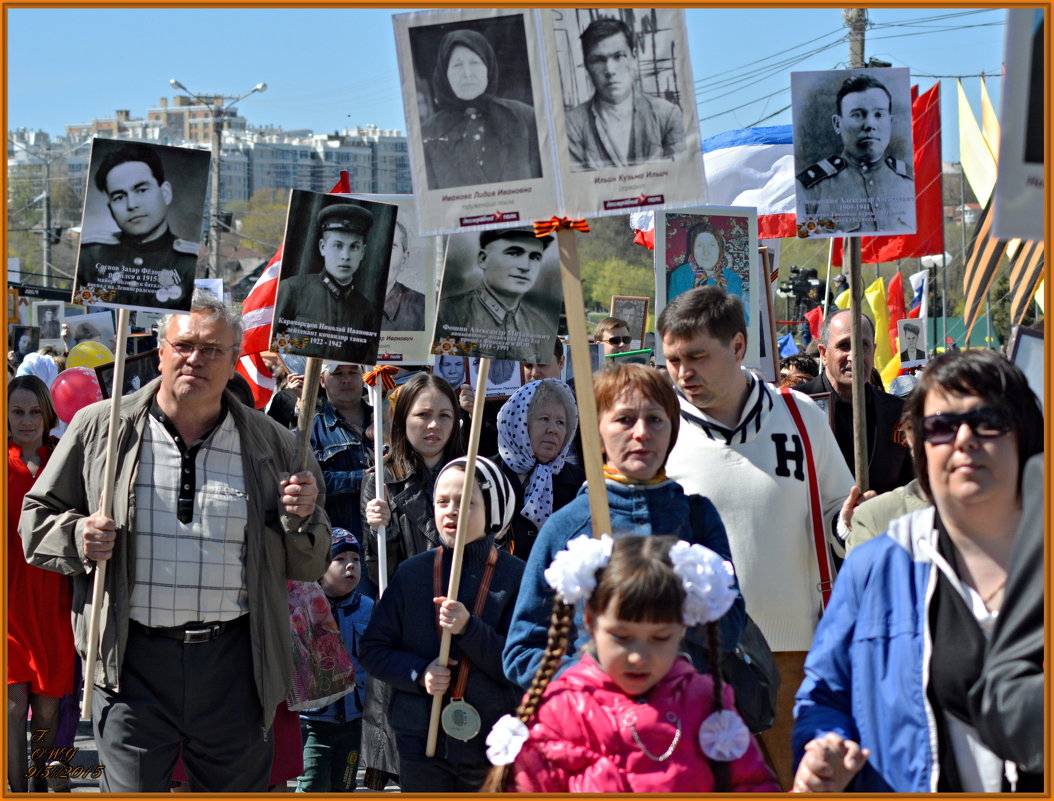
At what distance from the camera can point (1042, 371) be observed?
3.37 meters

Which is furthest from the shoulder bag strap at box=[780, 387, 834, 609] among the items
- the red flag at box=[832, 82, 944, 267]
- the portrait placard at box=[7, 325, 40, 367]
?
the portrait placard at box=[7, 325, 40, 367]

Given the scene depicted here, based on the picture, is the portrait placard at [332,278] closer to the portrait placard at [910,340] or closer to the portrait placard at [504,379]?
the portrait placard at [504,379]

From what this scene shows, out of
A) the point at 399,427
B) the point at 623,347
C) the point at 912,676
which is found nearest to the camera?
the point at 912,676

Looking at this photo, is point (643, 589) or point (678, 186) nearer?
point (643, 589)

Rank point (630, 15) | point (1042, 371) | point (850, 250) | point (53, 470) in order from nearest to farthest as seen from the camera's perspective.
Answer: point (1042, 371), point (630, 15), point (53, 470), point (850, 250)

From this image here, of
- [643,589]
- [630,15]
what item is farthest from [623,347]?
[643,589]

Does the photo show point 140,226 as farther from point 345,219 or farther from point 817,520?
point 817,520

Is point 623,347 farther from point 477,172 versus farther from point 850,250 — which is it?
point 477,172

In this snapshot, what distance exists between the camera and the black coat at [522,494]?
18.4 feet

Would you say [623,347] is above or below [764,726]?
above

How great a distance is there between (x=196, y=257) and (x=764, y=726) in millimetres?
2636

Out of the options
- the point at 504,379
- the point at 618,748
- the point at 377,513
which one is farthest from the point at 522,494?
the point at 618,748

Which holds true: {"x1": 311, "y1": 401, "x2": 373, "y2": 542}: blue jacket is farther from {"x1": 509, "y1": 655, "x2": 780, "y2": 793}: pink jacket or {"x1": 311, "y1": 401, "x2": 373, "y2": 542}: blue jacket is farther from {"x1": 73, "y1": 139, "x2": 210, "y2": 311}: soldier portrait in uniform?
{"x1": 509, "y1": 655, "x2": 780, "y2": 793}: pink jacket

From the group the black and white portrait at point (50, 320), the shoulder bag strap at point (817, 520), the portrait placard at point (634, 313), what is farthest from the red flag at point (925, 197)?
the black and white portrait at point (50, 320)
